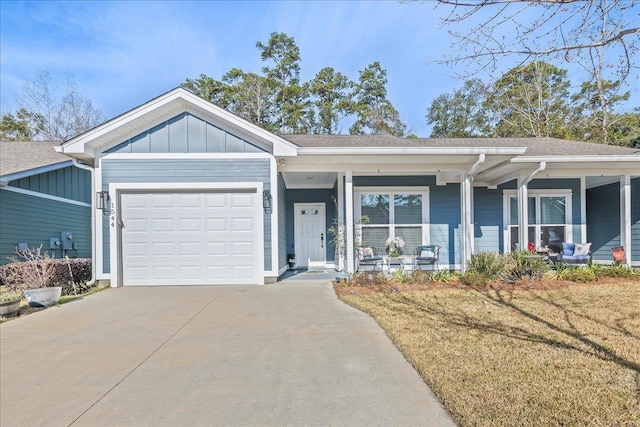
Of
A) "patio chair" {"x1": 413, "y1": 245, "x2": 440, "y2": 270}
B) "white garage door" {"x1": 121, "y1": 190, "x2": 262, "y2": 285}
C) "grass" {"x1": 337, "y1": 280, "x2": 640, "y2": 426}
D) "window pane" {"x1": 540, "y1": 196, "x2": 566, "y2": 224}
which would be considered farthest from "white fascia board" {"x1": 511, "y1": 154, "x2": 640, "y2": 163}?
"white garage door" {"x1": 121, "y1": 190, "x2": 262, "y2": 285}

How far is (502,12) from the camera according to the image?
3172mm

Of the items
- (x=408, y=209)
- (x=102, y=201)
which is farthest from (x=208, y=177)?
(x=408, y=209)

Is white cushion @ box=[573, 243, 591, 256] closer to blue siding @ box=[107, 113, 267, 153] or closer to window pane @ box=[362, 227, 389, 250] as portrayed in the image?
window pane @ box=[362, 227, 389, 250]

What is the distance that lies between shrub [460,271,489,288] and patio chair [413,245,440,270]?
1559mm

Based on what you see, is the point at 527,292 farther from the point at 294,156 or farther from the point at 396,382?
the point at 294,156

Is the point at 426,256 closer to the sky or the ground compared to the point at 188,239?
closer to the ground

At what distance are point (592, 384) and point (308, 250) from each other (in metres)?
8.91

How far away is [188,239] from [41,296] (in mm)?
2910

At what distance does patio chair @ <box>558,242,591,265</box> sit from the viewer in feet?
30.2

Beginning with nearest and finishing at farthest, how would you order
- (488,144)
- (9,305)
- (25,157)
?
(9,305) → (488,144) → (25,157)

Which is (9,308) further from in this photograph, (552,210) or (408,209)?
(552,210)

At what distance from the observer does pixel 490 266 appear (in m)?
7.78

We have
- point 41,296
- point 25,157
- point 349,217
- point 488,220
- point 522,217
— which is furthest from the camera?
point 25,157

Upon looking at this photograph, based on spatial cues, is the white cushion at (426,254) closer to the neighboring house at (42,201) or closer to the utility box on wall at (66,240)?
the neighboring house at (42,201)
